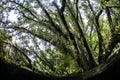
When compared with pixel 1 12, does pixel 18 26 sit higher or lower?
lower

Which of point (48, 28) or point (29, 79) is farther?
point (48, 28)

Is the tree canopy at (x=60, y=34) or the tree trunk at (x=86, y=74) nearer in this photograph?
the tree trunk at (x=86, y=74)

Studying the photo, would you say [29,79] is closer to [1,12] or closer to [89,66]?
[89,66]

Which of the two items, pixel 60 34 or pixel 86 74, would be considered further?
pixel 60 34

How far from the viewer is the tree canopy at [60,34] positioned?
10703mm

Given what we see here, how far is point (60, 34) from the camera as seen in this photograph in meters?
11.5

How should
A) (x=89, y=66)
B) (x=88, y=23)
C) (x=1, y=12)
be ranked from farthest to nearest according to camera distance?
(x=88, y=23) → (x=1, y=12) → (x=89, y=66)

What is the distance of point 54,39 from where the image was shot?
1113 cm

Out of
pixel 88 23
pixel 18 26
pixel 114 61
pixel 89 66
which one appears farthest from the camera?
pixel 88 23

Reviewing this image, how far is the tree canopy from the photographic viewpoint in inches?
421

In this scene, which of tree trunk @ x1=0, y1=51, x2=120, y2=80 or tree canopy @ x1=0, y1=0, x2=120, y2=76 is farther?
tree canopy @ x1=0, y1=0, x2=120, y2=76

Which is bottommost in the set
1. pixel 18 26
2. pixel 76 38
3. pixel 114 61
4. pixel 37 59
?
pixel 37 59

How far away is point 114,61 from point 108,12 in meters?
7.17

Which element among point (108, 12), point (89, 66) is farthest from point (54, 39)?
point (108, 12)
